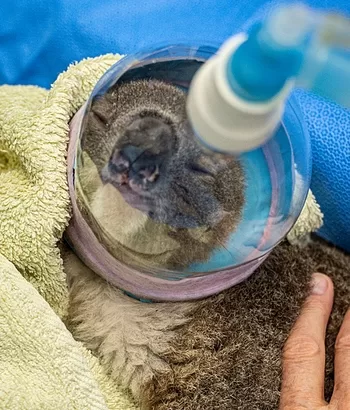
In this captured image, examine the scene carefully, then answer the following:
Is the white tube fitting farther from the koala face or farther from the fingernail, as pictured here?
the fingernail

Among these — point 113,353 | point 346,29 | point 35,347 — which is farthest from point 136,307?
point 346,29

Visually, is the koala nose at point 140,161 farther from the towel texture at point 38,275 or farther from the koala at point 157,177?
the towel texture at point 38,275

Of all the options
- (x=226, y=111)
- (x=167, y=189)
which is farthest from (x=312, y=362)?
(x=226, y=111)

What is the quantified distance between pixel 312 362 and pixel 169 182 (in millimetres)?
451

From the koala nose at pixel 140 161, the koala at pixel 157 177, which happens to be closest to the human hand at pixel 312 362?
the koala at pixel 157 177

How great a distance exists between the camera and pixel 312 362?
1125 mm

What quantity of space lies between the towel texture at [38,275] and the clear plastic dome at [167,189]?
0.12 ft

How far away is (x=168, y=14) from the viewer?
1576mm

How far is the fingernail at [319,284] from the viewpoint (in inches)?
48.0

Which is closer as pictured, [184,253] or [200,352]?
[184,253]

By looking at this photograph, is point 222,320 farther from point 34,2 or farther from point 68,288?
point 34,2

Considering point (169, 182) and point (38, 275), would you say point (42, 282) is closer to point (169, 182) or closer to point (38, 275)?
point (38, 275)

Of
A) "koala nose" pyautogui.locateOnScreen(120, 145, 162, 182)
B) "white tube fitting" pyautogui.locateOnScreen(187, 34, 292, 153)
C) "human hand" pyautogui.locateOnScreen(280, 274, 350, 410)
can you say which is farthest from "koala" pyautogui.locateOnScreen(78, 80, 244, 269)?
"human hand" pyautogui.locateOnScreen(280, 274, 350, 410)

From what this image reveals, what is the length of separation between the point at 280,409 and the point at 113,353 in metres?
0.28
